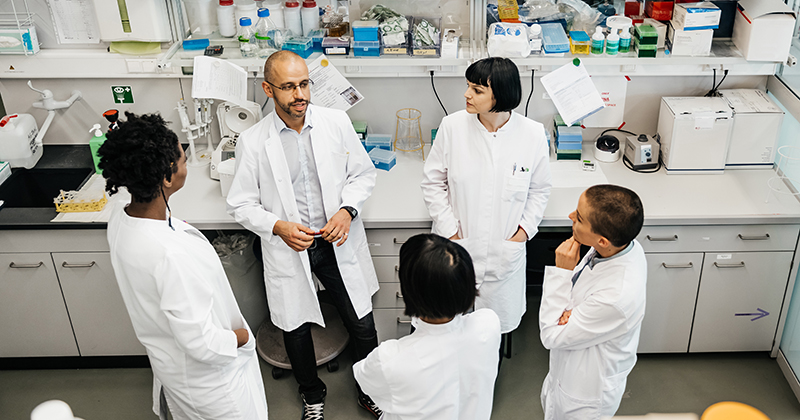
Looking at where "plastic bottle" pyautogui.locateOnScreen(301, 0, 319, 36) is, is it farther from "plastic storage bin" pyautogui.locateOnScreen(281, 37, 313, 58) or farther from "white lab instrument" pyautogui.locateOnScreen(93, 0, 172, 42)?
"white lab instrument" pyautogui.locateOnScreen(93, 0, 172, 42)

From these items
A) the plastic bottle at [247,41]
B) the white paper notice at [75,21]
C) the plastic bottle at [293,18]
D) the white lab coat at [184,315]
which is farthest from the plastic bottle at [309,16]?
the white lab coat at [184,315]

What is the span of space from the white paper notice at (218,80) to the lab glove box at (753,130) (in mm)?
2126

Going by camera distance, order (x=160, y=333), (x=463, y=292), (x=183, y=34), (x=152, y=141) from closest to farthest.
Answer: (x=463, y=292) → (x=152, y=141) → (x=160, y=333) → (x=183, y=34)

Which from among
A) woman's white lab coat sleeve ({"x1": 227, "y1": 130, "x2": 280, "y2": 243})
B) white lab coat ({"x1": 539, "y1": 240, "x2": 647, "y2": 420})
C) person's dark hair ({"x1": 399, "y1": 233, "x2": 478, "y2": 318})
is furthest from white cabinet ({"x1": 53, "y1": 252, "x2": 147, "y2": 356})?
white lab coat ({"x1": 539, "y1": 240, "x2": 647, "y2": 420})

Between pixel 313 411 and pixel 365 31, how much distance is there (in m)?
1.60

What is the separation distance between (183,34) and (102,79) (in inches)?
17.1

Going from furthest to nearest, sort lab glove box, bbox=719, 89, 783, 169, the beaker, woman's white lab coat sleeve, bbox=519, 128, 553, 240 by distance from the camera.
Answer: the beaker → lab glove box, bbox=719, 89, 783, 169 → woman's white lab coat sleeve, bbox=519, 128, 553, 240

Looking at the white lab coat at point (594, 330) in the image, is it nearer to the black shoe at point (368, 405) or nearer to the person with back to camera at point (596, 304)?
the person with back to camera at point (596, 304)

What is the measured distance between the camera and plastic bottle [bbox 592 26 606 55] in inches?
110

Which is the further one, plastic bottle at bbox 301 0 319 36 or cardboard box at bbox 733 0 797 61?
plastic bottle at bbox 301 0 319 36

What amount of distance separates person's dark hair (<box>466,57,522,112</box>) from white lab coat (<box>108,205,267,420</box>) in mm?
1039

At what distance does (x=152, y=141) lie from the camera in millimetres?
1630

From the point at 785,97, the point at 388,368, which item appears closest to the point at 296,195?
the point at 388,368

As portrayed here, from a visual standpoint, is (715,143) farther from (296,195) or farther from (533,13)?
(296,195)
